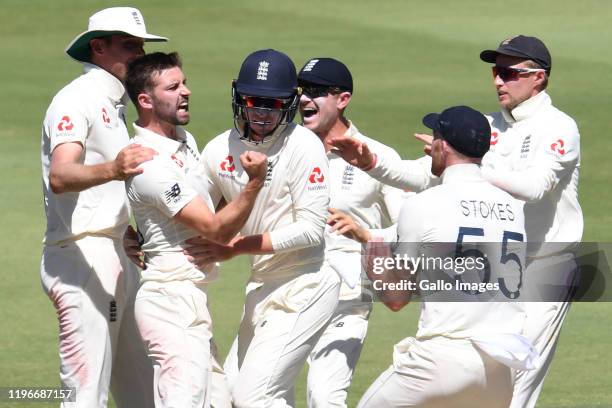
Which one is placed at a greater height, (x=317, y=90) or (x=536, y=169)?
(x=317, y=90)

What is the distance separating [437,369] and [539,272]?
6.94 feet

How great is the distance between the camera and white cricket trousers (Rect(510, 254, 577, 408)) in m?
8.67

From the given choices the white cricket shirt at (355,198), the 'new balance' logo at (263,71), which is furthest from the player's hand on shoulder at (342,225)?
the 'new balance' logo at (263,71)

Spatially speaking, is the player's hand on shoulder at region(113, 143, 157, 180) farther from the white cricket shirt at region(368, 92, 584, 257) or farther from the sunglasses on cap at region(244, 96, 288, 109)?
the white cricket shirt at region(368, 92, 584, 257)

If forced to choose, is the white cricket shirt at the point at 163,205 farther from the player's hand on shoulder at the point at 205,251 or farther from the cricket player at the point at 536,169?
the cricket player at the point at 536,169

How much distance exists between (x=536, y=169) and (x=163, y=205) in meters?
2.51

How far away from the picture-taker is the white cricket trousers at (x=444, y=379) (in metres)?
7.04

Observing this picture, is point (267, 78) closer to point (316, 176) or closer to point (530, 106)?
point (316, 176)

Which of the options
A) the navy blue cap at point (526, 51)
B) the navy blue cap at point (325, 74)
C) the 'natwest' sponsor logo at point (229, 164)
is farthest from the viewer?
the navy blue cap at point (325, 74)

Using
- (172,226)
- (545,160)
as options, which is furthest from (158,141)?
(545,160)

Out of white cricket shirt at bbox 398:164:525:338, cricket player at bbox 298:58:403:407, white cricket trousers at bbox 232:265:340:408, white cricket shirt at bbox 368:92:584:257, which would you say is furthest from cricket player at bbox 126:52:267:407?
white cricket shirt at bbox 368:92:584:257

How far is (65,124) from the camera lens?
7.85m

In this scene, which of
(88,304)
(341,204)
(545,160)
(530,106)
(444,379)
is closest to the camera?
(444,379)

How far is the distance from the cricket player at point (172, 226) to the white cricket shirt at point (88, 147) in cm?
34
